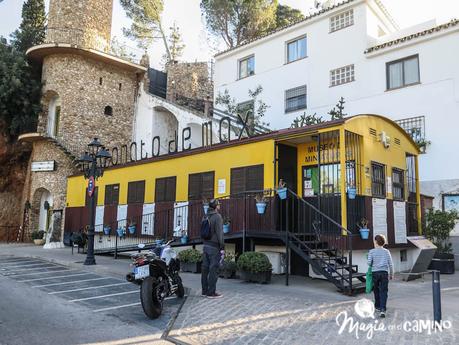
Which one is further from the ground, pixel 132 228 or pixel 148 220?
pixel 148 220

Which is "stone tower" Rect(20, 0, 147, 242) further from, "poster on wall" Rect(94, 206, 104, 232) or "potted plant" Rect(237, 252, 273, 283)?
"potted plant" Rect(237, 252, 273, 283)

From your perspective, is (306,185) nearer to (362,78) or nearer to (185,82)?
(362,78)

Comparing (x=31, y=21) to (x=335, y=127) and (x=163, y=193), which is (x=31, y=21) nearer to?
(x=163, y=193)

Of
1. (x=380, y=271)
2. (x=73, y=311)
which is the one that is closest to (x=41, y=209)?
(x=73, y=311)

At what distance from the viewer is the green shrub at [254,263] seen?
31.5 feet

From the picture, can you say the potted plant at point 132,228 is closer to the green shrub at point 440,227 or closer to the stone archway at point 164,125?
the green shrub at point 440,227

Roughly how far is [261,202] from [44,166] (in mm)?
16780

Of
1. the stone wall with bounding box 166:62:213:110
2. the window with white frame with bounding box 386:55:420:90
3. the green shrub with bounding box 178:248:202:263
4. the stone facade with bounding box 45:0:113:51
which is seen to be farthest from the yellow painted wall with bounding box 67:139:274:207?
the stone wall with bounding box 166:62:213:110

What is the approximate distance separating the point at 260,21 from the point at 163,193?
18.0 meters

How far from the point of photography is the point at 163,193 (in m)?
14.7

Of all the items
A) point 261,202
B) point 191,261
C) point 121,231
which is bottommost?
point 191,261

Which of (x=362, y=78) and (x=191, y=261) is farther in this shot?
(x=362, y=78)

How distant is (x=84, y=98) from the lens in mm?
24422

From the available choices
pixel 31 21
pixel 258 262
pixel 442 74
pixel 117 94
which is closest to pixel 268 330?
pixel 258 262
